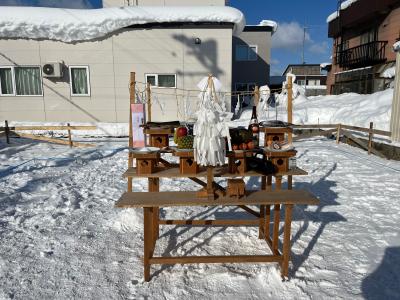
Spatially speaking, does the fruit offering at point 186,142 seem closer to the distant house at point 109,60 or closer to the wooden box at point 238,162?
the wooden box at point 238,162

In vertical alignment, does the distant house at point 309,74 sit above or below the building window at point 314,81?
above

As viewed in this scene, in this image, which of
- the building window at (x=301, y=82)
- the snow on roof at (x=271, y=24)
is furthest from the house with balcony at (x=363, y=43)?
the building window at (x=301, y=82)

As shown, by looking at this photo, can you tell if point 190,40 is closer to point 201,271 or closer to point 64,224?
point 64,224

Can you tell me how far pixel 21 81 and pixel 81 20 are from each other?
14.2 feet

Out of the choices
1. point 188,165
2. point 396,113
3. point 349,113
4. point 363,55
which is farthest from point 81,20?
point 363,55

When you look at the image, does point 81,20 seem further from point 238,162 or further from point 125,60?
point 238,162

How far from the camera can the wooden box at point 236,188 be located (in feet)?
10.8

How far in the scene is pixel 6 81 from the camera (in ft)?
46.3

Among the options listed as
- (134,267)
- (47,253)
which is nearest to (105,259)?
(134,267)

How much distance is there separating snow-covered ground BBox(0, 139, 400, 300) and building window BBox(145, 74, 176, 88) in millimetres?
7576

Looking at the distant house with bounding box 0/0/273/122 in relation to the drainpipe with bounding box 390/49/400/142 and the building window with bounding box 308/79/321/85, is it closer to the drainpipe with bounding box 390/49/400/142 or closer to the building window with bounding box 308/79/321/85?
the drainpipe with bounding box 390/49/400/142

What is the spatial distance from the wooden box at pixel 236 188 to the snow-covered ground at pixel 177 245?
1.04m

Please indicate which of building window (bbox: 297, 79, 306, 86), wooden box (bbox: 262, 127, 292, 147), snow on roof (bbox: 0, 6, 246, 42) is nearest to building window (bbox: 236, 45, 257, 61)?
snow on roof (bbox: 0, 6, 246, 42)

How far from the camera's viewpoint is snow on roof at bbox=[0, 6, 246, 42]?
43.2 ft
